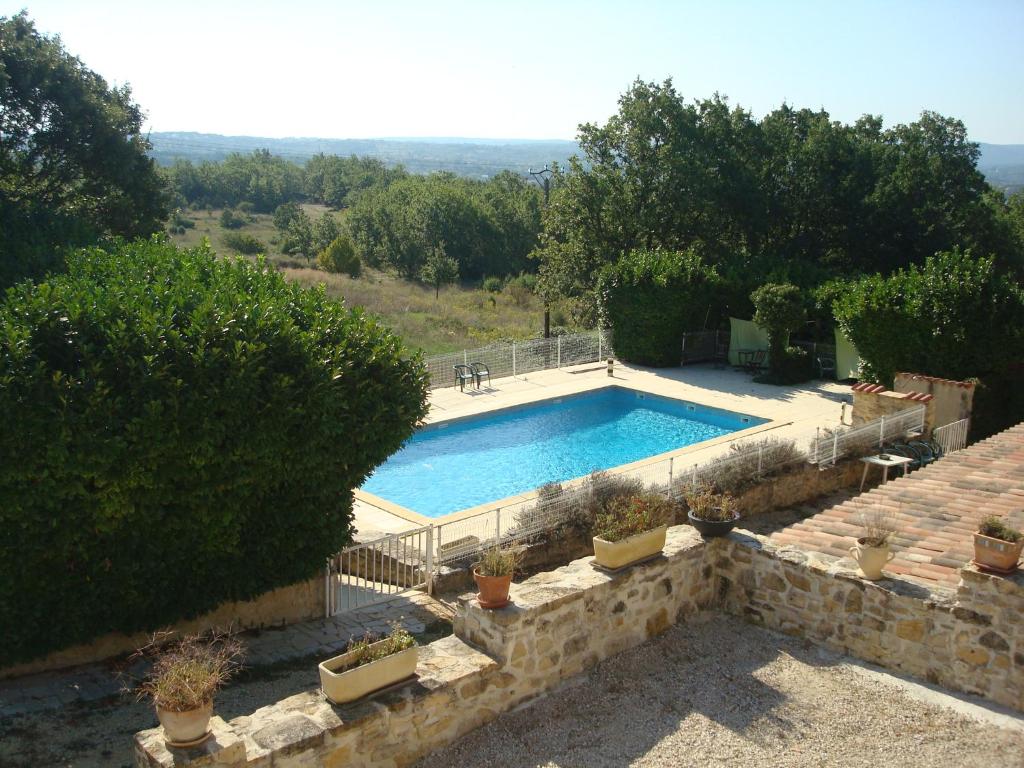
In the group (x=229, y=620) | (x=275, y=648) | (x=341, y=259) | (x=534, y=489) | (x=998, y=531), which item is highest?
(x=998, y=531)

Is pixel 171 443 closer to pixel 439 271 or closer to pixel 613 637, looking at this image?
pixel 613 637

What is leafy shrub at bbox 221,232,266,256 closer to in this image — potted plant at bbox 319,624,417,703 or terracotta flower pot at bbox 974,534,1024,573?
potted plant at bbox 319,624,417,703

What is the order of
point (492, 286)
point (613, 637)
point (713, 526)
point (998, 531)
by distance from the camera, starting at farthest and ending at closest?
point (492, 286) < point (713, 526) < point (613, 637) < point (998, 531)

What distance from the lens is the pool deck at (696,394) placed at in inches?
752

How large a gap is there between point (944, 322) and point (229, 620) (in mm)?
15684

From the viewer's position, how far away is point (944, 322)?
1855cm

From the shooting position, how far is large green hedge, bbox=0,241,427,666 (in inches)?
313

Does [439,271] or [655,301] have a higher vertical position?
[655,301]

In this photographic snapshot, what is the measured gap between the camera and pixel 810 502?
1507 centimetres

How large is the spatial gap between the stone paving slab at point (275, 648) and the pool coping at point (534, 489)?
147 cm

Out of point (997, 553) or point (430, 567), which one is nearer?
point (997, 553)

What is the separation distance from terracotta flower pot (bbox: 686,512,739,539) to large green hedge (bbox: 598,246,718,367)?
676 inches

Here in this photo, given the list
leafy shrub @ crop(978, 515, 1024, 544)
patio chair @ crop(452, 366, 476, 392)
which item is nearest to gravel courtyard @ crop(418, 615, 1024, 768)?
leafy shrub @ crop(978, 515, 1024, 544)

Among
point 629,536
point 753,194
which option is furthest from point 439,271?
point 629,536
